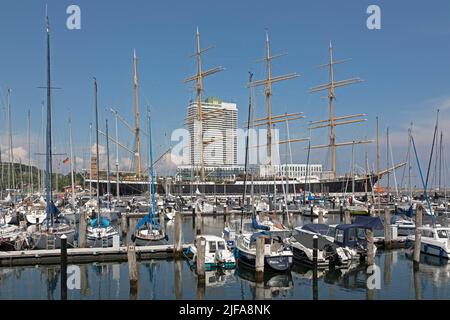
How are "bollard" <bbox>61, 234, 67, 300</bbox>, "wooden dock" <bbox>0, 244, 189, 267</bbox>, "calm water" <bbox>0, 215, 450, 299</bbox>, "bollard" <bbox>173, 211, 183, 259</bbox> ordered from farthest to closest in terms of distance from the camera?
1. "bollard" <bbox>173, 211, 183, 259</bbox>
2. "wooden dock" <bbox>0, 244, 189, 267</bbox>
3. "calm water" <bbox>0, 215, 450, 299</bbox>
4. "bollard" <bbox>61, 234, 67, 300</bbox>

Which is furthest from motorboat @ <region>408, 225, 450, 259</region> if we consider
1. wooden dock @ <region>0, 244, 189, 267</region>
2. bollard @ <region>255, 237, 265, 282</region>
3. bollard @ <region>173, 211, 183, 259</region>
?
wooden dock @ <region>0, 244, 189, 267</region>

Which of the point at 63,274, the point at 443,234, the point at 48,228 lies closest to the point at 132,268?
the point at 63,274

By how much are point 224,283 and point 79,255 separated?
10.7m

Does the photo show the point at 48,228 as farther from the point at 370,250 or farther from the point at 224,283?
the point at 370,250

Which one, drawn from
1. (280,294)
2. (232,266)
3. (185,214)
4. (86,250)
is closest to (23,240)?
(86,250)

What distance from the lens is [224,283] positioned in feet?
84.3

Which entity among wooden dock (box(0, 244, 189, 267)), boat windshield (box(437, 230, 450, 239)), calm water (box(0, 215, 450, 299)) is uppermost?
boat windshield (box(437, 230, 450, 239))

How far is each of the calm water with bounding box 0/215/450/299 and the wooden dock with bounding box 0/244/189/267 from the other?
0.69 meters

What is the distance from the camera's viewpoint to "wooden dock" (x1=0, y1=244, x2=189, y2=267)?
29.4 m

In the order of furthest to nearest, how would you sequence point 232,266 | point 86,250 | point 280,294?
point 86,250 < point 232,266 < point 280,294

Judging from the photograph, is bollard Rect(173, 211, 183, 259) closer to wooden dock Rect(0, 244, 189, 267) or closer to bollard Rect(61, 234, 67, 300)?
wooden dock Rect(0, 244, 189, 267)

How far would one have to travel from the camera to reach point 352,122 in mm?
105375
